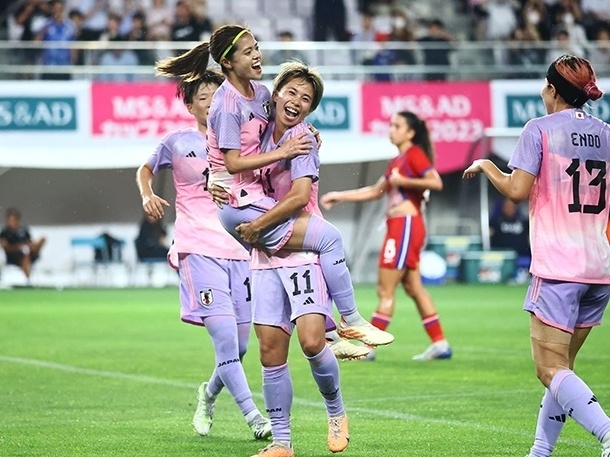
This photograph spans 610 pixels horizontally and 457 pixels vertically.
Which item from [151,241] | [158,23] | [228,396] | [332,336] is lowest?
[151,241]

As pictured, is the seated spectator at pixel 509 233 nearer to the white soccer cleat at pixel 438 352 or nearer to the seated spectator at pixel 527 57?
the seated spectator at pixel 527 57

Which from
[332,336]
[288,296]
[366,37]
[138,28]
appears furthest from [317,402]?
[366,37]

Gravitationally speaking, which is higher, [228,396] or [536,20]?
[536,20]

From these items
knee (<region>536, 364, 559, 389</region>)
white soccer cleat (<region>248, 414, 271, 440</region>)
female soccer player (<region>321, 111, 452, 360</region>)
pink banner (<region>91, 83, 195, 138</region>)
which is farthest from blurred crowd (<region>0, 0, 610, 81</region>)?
knee (<region>536, 364, 559, 389</region>)

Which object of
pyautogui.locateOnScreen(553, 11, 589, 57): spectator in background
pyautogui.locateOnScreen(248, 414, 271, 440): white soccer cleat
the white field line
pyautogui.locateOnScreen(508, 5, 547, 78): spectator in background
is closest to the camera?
pyautogui.locateOnScreen(248, 414, 271, 440): white soccer cleat

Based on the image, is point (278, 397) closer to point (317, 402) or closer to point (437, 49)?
point (317, 402)

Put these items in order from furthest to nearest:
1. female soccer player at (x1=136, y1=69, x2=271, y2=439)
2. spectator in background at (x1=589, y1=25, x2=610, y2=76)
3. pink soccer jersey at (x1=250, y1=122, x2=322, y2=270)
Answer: spectator in background at (x1=589, y1=25, x2=610, y2=76)
female soccer player at (x1=136, y1=69, x2=271, y2=439)
pink soccer jersey at (x1=250, y1=122, x2=322, y2=270)

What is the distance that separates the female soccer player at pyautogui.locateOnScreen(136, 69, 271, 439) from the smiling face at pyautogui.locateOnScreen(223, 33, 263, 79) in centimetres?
128

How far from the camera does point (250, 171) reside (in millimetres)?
6824

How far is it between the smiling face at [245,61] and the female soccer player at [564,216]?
50.2 inches

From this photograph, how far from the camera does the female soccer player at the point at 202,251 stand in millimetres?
8031

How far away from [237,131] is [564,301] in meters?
1.85

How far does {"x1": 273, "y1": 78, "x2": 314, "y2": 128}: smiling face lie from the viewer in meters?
6.79

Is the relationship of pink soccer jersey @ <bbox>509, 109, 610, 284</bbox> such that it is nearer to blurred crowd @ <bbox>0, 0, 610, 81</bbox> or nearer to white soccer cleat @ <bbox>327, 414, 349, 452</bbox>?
white soccer cleat @ <bbox>327, 414, 349, 452</bbox>
